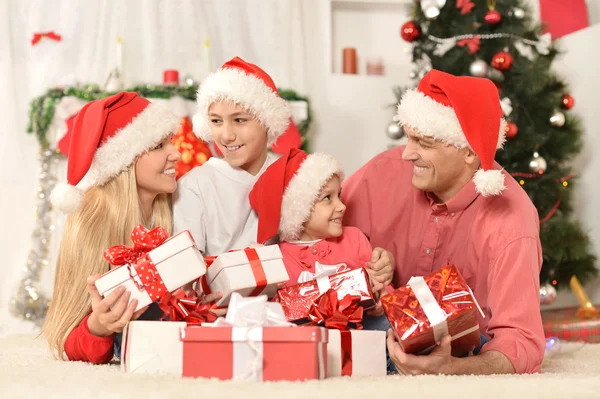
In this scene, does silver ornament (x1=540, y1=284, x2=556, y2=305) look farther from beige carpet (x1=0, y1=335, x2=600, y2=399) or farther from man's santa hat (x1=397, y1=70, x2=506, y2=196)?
beige carpet (x1=0, y1=335, x2=600, y2=399)

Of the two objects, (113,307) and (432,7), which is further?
(432,7)

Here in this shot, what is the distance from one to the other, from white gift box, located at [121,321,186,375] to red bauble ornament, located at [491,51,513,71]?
8.29 ft

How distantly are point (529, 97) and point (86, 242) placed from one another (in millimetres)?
2598

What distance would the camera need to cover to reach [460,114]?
7.52ft

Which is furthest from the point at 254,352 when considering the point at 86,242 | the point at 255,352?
the point at 86,242

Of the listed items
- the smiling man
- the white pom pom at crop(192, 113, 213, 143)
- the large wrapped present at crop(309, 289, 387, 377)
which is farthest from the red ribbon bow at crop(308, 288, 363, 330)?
the white pom pom at crop(192, 113, 213, 143)

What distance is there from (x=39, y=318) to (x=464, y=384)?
3.23 metres

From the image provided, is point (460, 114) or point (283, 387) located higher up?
point (460, 114)

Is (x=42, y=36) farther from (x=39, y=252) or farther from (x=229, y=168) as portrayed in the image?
(x=229, y=168)

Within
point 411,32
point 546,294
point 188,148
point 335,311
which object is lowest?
point 546,294

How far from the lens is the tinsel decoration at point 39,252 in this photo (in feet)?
Answer: 13.6

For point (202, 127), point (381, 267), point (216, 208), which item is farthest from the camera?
point (202, 127)

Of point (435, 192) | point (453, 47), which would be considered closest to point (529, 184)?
point (453, 47)

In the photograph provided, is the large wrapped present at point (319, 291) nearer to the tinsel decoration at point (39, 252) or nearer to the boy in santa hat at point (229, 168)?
the boy in santa hat at point (229, 168)
